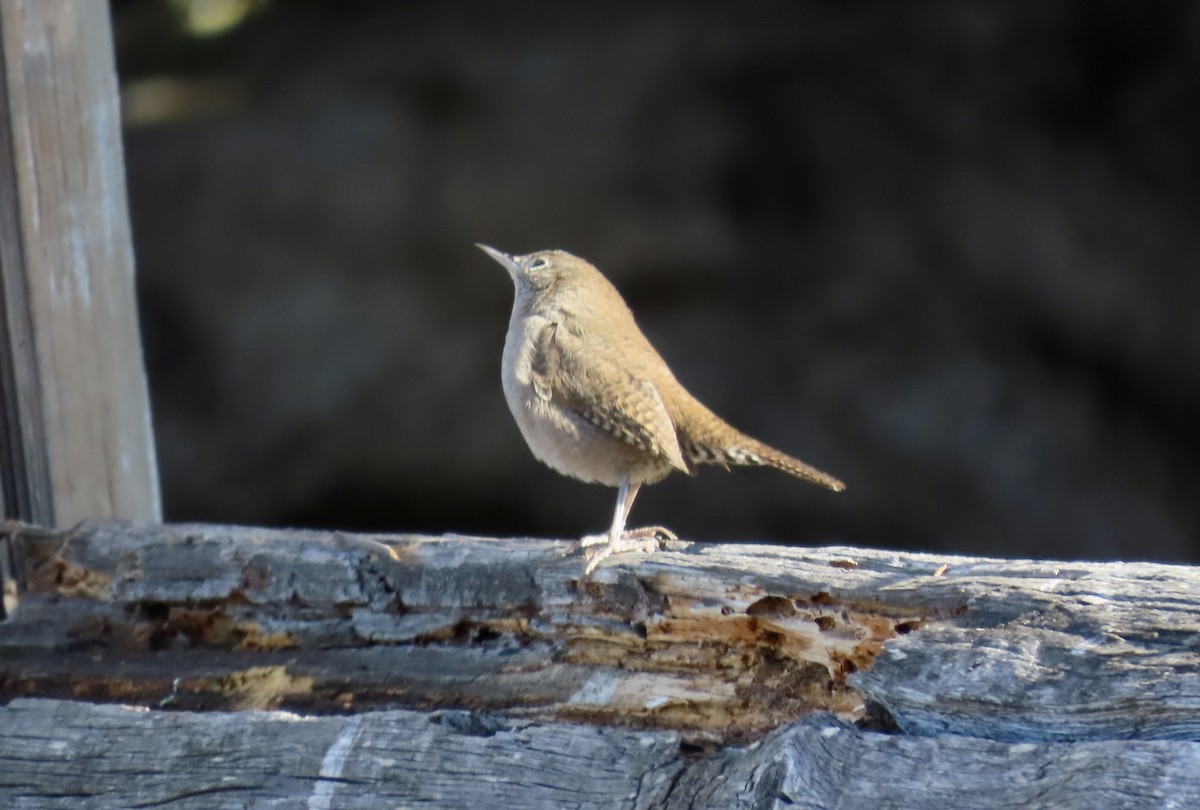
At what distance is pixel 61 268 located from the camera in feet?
10.1

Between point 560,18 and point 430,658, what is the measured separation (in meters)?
6.21

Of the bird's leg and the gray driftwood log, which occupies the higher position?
the bird's leg

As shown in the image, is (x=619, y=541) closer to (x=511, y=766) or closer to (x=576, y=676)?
(x=576, y=676)

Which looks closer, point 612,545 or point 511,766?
point 511,766

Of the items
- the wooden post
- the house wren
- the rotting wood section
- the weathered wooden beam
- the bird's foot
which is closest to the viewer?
the weathered wooden beam

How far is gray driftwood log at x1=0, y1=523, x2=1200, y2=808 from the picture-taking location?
1869 millimetres

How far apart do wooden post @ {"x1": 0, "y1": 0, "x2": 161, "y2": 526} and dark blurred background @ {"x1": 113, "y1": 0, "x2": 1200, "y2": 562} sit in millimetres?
4184

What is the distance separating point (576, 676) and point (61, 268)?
5.41 feet

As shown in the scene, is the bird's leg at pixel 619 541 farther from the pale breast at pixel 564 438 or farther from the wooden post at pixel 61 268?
the wooden post at pixel 61 268

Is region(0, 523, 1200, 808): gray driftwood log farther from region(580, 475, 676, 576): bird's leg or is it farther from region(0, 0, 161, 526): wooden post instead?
region(0, 0, 161, 526): wooden post

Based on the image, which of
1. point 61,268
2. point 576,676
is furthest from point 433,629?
point 61,268

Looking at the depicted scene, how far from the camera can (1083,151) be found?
7480 millimetres

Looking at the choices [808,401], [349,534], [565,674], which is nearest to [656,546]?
[565,674]

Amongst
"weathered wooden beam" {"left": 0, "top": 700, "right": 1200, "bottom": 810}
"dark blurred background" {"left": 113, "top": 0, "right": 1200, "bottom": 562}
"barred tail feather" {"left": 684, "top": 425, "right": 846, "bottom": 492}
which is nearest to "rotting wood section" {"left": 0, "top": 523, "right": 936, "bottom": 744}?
"weathered wooden beam" {"left": 0, "top": 700, "right": 1200, "bottom": 810}
